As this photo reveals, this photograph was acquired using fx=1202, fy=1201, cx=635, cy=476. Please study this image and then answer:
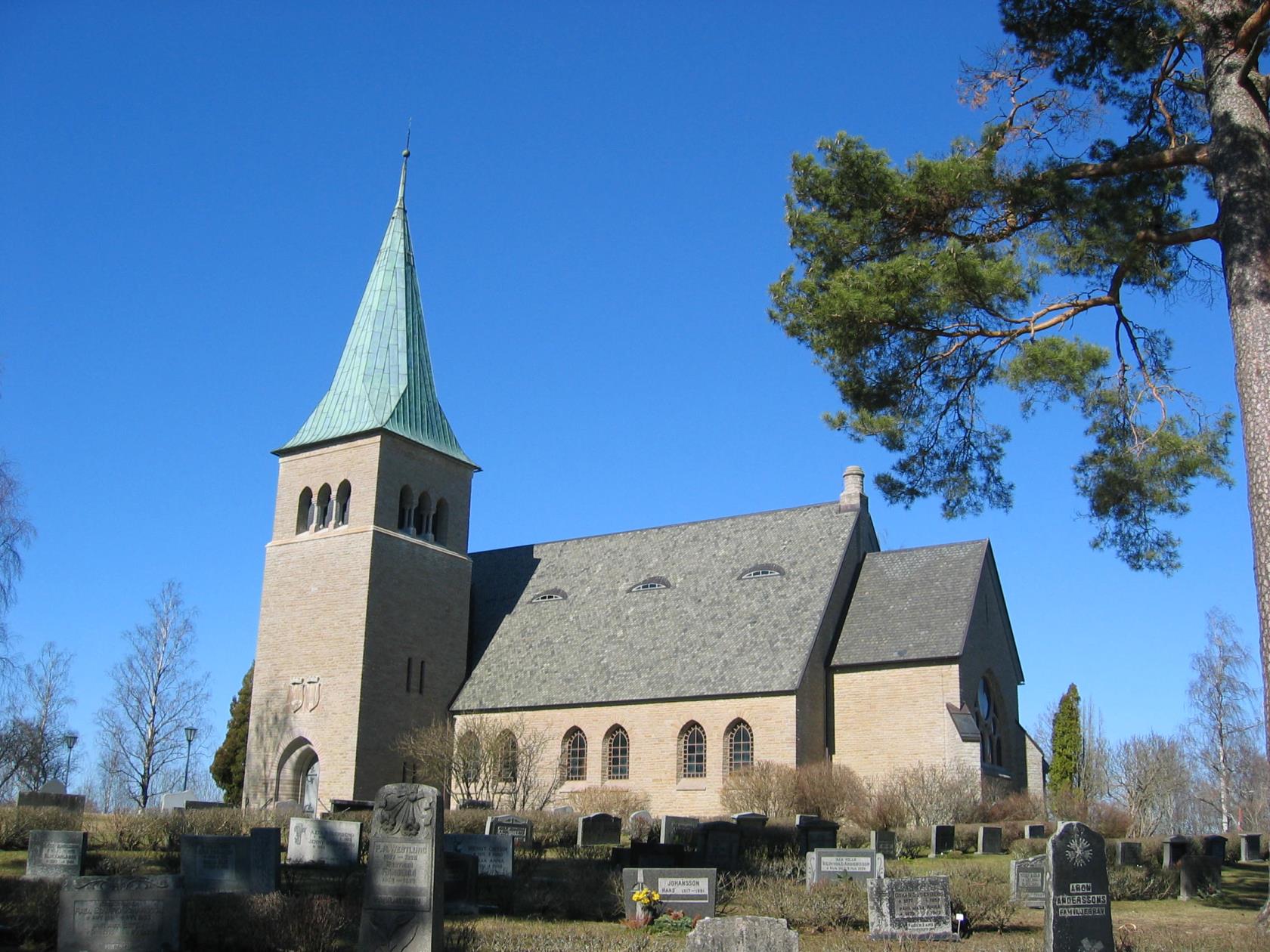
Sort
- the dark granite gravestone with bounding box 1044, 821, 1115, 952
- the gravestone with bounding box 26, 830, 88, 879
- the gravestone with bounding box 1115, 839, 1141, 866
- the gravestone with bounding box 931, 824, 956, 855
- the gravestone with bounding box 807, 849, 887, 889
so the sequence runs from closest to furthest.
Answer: the dark granite gravestone with bounding box 1044, 821, 1115, 952
the gravestone with bounding box 26, 830, 88, 879
the gravestone with bounding box 807, 849, 887, 889
the gravestone with bounding box 1115, 839, 1141, 866
the gravestone with bounding box 931, 824, 956, 855

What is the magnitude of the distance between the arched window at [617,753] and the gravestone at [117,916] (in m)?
25.1

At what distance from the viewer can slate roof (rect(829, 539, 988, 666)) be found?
108 feet

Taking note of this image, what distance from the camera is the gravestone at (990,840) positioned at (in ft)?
81.5

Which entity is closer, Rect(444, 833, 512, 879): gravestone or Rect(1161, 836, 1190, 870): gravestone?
Rect(444, 833, 512, 879): gravestone

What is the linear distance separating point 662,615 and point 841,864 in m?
20.8

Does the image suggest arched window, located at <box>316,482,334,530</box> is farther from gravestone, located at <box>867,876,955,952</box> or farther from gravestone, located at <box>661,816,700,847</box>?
gravestone, located at <box>867,876,955,952</box>

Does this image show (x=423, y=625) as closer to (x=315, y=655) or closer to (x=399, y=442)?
(x=315, y=655)

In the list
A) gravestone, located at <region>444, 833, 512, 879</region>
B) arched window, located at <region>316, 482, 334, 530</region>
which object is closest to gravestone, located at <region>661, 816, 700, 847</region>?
gravestone, located at <region>444, 833, 512, 879</region>

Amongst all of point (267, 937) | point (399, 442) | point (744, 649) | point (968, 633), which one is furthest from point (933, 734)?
point (267, 937)

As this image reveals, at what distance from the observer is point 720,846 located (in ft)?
65.6

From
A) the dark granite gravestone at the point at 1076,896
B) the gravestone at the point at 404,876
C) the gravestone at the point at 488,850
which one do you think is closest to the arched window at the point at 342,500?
the gravestone at the point at 488,850

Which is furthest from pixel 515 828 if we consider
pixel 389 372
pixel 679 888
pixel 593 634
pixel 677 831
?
pixel 389 372

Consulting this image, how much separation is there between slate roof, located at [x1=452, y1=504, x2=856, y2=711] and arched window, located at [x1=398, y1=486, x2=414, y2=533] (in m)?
4.96

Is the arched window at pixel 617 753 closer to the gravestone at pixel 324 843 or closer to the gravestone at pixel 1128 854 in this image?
the gravestone at pixel 324 843
